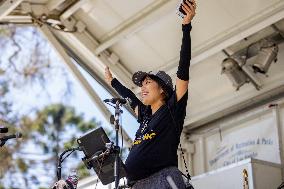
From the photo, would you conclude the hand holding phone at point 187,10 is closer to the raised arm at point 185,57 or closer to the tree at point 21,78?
the raised arm at point 185,57

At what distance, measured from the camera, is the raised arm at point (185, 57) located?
3.82 meters

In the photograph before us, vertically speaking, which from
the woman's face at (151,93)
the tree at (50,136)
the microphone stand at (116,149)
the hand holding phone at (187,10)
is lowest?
the microphone stand at (116,149)

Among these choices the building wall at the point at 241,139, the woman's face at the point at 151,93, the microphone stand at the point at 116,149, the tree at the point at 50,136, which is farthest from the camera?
the tree at the point at 50,136

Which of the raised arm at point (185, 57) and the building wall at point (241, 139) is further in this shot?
the building wall at point (241, 139)

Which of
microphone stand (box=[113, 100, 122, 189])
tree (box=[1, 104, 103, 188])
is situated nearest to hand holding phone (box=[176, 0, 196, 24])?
microphone stand (box=[113, 100, 122, 189])

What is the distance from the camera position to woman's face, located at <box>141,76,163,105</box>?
4027mm

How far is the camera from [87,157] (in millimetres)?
3951

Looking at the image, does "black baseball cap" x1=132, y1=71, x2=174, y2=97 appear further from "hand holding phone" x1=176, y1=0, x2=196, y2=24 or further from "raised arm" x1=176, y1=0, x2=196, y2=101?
"hand holding phone" x1=176, y1=0, x2=196, y2=24

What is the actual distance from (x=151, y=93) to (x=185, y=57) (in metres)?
0.36

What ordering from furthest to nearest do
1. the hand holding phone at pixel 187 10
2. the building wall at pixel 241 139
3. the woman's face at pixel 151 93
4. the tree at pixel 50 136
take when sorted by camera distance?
1. the tree at pixel 50 136
2. the building wall at pixel 241 139
3. the woman's face at pixel 151 93
4. the hand holding phone at pixel 187 10

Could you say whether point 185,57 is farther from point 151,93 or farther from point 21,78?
point 21,78

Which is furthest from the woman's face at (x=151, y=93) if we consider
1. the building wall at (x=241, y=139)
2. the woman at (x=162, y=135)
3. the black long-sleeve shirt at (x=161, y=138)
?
the building wall at (x=241, y=139)

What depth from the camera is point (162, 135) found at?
3.80 metres

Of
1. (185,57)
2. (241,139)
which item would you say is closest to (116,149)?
(185,57)
